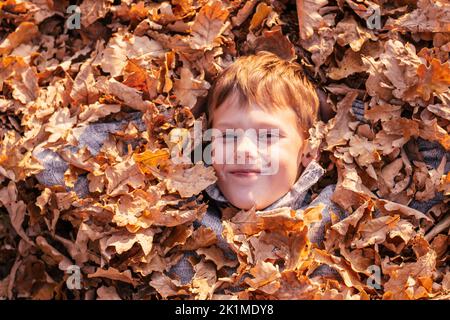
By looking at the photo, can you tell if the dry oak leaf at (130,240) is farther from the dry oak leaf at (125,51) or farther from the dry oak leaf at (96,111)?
the dry oak leaf at (125,51)

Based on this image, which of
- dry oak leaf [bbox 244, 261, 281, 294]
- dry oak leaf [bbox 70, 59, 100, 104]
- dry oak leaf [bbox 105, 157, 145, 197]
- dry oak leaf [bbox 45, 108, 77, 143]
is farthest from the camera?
dry oak leaf [bbox 70, 59, 100, 104]

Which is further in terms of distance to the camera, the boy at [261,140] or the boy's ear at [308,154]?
the boy's ear at [308,154]

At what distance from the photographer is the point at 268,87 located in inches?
104

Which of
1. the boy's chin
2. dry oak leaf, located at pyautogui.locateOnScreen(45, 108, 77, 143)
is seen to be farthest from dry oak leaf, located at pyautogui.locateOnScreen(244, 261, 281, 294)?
dry oak leaf, located at pyautogui.locateOnScreen(45, 108, 77, 143)

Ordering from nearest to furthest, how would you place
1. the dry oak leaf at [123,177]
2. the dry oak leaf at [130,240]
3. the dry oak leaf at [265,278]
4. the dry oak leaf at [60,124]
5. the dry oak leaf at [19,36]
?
the dry oak leaf at [265,278] → the dry oak leaf at [130,240] → the dry oak leaf at [123,177] → the dry oak leaf at [60,124] → the dry oak leaf at [19,36]

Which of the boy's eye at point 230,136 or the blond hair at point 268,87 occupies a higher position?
the blond hair at point 268,87

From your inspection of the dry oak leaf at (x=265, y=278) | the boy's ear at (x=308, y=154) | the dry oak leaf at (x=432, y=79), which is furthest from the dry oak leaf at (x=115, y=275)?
the dry oak leaf at (x=432, y=79)

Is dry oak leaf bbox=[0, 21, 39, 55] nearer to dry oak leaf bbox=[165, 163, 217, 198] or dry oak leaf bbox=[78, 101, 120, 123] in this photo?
dry oak leaf bbox=[78, 101, 120, 123]

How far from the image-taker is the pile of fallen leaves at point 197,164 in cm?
238

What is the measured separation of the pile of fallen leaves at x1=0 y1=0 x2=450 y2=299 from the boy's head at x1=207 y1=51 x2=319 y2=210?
0.24 ft

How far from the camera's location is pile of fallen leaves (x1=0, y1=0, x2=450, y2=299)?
238 cm

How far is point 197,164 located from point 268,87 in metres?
0.38

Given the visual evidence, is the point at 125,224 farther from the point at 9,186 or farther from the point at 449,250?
the point at 449,250
